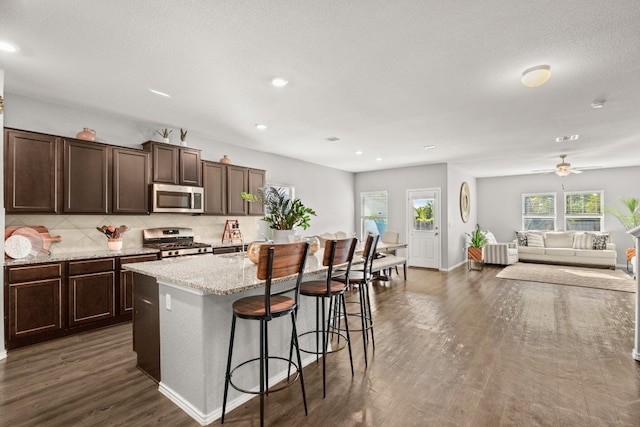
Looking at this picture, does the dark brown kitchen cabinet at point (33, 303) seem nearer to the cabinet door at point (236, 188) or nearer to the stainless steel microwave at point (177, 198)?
the stainless steel microwave at point (177, 198)

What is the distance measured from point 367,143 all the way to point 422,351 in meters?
3.60

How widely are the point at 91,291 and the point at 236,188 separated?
247 centimetres

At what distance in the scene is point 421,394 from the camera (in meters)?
2.28

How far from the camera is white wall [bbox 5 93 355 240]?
3.54 meters

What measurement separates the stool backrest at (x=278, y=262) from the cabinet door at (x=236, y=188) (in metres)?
3.50

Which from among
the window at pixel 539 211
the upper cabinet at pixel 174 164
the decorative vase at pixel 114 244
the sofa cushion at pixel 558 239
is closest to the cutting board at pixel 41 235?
the decorative vase at pixel 114 244

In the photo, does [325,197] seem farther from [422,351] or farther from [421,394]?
[421,394]

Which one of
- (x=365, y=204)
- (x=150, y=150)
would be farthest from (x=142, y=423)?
(x=365, y=204)

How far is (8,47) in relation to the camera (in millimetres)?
2471

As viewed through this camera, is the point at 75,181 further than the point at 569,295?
No

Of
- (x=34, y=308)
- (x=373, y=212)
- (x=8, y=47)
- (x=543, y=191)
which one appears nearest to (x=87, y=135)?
(x=8, y=47)

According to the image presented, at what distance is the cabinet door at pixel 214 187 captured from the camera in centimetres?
488

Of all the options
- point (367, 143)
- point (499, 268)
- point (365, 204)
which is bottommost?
point (499, 268)

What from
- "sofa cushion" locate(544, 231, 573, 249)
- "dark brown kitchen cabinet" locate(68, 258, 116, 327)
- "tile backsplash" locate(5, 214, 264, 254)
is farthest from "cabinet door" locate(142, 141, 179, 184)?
"sofa cushion" locate(544, 231, 573, 249)
